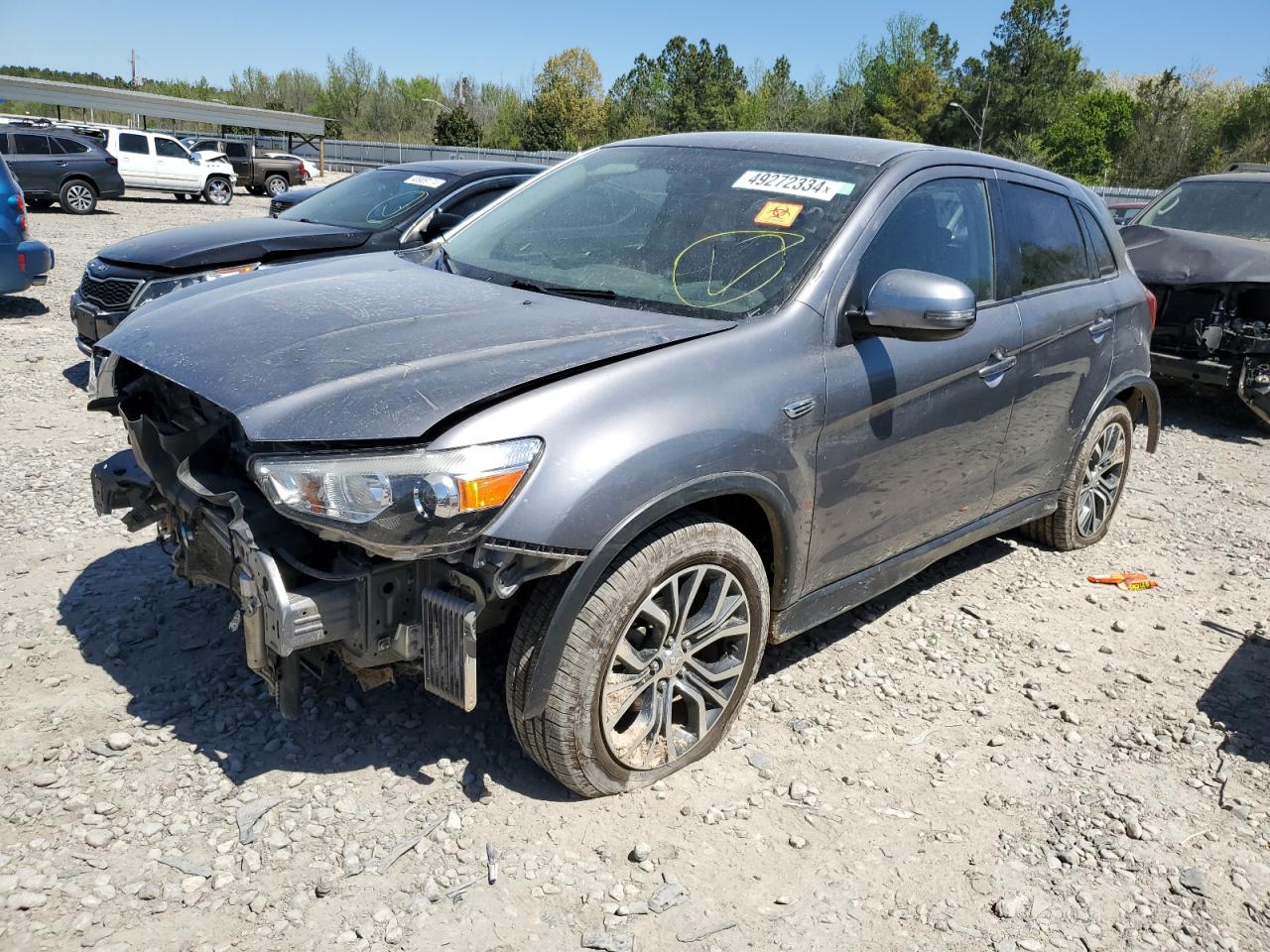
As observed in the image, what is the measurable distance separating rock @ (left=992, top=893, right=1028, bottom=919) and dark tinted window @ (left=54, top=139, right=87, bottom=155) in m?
22.9

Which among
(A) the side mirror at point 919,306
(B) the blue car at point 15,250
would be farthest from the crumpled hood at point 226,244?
(A) the side mirror at point 919,306

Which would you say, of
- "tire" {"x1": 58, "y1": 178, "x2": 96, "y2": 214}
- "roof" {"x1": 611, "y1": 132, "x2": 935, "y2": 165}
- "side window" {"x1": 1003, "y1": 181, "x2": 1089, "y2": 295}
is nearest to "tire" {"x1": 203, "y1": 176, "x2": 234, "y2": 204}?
"tire" {"x1": 58, "y1": 178, "x2": 96, "y2": 214}

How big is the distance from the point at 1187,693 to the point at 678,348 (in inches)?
103

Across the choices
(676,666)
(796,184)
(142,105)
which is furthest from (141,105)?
(676,666)

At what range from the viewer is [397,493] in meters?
2.39

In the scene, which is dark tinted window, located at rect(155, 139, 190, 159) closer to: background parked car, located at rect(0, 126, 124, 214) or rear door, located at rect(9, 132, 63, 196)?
background parked car, located at rect(0, 126, 124, 214)

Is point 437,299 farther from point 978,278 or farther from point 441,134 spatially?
point 441,134

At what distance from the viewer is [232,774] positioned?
298cm

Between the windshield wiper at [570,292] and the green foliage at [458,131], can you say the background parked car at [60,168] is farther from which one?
the green foliage at [458,131]

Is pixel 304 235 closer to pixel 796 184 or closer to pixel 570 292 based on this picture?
pixel 570 292

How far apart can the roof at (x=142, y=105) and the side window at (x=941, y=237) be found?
38.6 metres

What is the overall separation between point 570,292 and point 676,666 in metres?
1.26

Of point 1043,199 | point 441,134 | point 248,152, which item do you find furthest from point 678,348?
point 441,134

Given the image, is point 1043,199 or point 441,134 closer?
point 1043,199
